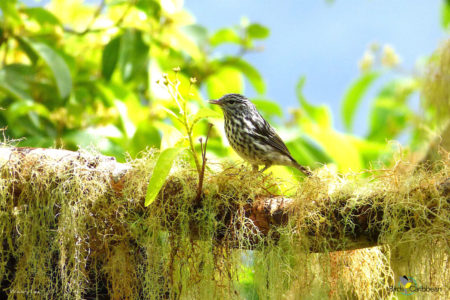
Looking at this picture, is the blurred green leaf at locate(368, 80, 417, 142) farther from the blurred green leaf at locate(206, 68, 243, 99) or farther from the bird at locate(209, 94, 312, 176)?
the bird at locate(209, 94, 312, 176)

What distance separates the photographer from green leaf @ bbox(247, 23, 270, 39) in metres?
4.09

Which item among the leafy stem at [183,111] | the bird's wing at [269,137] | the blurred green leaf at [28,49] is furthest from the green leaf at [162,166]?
the blurred green leaf at [28,49]

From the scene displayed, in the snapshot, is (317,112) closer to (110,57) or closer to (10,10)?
(110,57)

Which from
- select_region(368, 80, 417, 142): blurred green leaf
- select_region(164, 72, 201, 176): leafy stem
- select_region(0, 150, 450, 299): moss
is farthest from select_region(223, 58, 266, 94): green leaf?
select_region(164, 72, 201, 176): leafy stem

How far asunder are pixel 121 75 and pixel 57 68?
0.64m

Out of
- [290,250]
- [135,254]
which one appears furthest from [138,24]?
[290,250]

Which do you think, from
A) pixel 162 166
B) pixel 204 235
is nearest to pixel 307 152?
pixel 204 235

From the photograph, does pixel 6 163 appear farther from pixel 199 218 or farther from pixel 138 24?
pixel 138 24

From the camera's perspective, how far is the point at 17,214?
2.32 metres

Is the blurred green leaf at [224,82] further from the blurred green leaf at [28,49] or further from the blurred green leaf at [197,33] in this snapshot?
the blurred green leaf at [28,49]

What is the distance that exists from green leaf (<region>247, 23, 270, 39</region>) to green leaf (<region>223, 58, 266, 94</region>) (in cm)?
30

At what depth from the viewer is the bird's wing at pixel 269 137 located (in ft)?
10.8

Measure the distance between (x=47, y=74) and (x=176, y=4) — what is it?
49.4 inches

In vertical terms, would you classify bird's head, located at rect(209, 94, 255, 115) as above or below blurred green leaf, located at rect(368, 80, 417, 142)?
below
